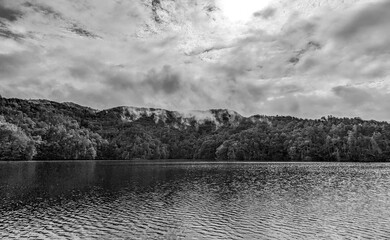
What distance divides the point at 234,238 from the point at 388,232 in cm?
1744

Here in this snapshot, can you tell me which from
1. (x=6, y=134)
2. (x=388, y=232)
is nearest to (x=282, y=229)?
(x=388, y=232)

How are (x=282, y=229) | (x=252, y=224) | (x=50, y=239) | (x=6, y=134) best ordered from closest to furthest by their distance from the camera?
1. (x=50, y=239)
2. (x=282, y=229)
3. (x=252, y=224)
4. (x=6, y=134)

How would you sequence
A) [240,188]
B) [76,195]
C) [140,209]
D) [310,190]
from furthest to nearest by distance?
[240,188]
[310,190]
[76,195]
[140,209]

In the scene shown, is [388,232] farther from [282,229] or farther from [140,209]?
[140,209]

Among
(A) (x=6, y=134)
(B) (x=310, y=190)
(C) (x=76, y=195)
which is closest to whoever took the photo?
(C) (x=76, y=195)

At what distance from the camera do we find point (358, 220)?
42156 mm

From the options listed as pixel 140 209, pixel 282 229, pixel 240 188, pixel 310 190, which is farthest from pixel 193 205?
pixel 310 190

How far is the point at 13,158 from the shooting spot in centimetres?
18225

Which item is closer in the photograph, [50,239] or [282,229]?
[50,239]

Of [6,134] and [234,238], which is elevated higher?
[6,134]

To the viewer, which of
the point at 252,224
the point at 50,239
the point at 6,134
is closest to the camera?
the point at 50,239

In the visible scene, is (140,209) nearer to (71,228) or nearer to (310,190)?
(71,228)

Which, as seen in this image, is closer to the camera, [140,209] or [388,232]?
[388,232]

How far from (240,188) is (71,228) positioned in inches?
1773
